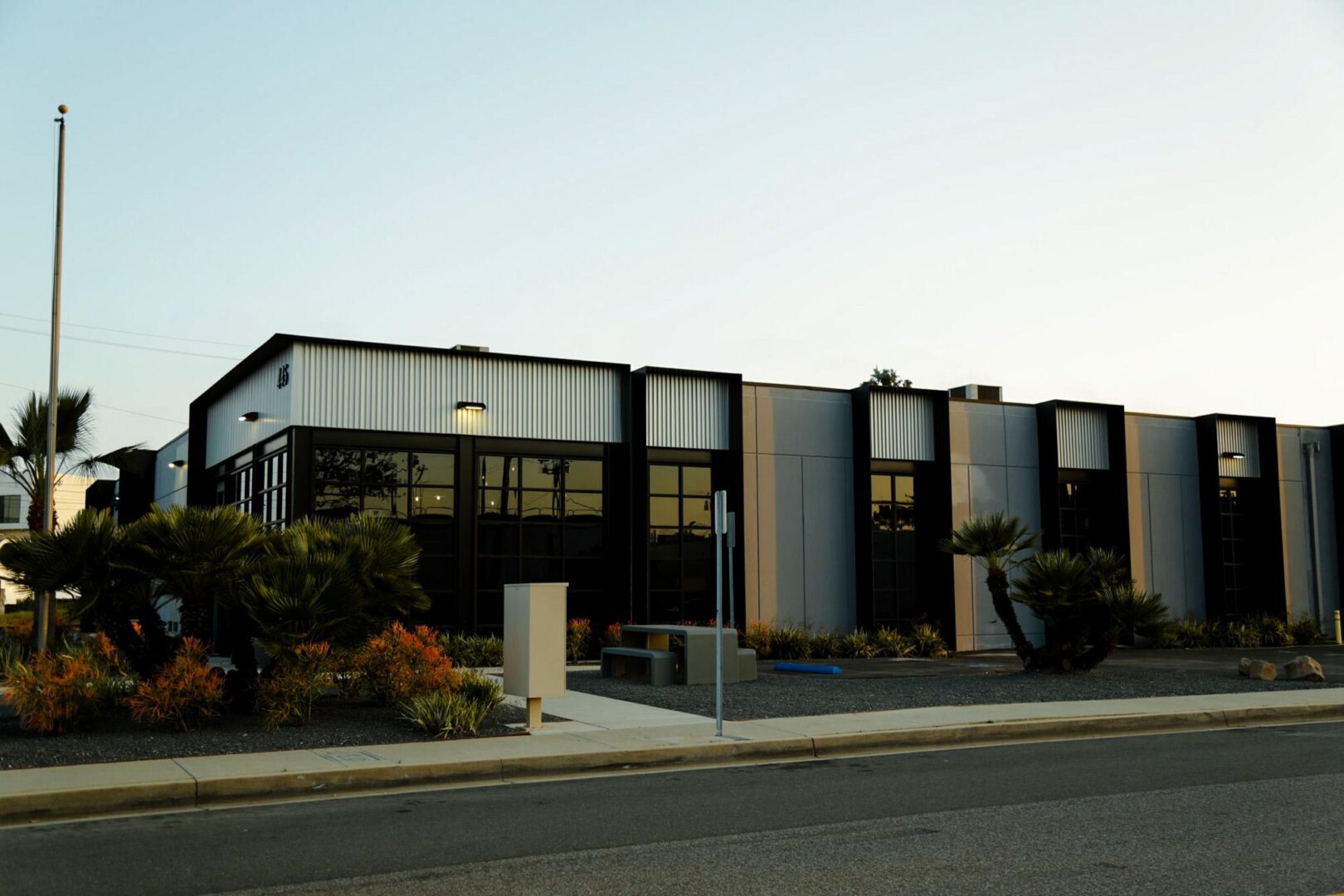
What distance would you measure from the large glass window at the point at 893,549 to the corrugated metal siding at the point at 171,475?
58.2ft

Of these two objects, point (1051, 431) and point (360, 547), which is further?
point (1051, 431)

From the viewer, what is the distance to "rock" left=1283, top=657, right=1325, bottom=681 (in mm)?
19766

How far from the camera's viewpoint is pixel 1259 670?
20.1 m

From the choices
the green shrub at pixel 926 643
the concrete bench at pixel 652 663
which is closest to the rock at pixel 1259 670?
the green shrub at pixel 926 643

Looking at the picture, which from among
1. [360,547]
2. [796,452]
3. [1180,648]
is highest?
[796,452]

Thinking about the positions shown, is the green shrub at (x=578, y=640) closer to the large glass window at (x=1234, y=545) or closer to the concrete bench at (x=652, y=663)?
the concrete bench at (x=652, y=663)

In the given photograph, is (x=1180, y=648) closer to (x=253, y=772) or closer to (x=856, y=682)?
(x=856, y=682)

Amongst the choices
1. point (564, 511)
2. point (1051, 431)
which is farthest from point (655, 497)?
point (1051, 431)

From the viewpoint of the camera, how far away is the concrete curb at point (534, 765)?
9742 mm

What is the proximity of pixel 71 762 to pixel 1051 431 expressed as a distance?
24266 millimetres

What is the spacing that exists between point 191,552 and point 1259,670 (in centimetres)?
1657

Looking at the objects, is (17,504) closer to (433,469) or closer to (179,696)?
(433,469)

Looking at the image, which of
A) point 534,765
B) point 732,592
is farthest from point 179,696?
point 732,592

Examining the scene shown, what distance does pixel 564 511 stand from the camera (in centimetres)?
2558
